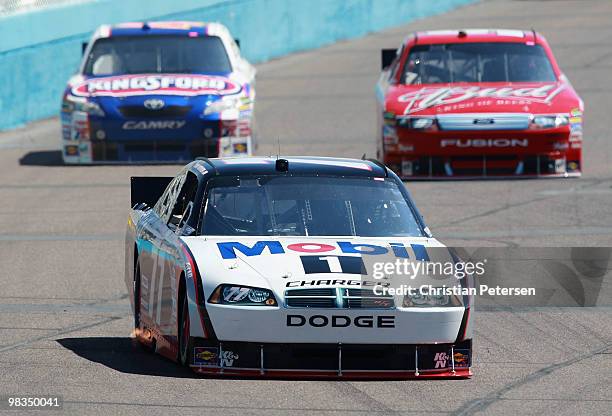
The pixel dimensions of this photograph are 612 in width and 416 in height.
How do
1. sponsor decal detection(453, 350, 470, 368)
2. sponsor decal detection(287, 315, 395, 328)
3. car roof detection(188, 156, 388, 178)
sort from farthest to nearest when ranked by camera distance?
car roof detection(188, 156, 388, 178), sponsor decal detection(453, 350, 470, 368), sponsor decal detection(287, 315, 395, 328)

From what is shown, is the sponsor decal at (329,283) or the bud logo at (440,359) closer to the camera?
the sponsor decal at (329,283)

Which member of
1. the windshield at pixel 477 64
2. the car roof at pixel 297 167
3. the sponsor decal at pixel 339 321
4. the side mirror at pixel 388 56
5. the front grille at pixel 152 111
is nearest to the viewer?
the sponsor decal at pixel 339 321

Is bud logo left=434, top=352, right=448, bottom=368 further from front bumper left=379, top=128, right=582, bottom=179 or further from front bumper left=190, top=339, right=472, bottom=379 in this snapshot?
front bumper left=379, top=128, right=582, bottom=179

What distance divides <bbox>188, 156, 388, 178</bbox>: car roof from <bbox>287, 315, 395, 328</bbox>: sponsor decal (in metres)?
1.57

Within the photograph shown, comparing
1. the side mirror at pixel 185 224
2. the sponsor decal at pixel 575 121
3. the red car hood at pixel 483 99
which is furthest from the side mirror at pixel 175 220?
the sponsor decal at pixel 575 121

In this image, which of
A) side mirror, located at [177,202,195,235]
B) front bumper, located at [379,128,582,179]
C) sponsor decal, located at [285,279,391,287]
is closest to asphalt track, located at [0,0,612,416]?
front bumper, located at [379,128,582,179]

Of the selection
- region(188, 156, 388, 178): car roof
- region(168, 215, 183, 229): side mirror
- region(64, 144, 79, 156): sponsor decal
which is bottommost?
region(64, 144, 79, 156): sponsor decal

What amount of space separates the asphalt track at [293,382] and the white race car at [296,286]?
0.45ft

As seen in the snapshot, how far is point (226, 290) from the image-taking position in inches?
311

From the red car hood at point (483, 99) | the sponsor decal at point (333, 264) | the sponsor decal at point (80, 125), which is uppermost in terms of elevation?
the sponsor decal at point (333, 264)

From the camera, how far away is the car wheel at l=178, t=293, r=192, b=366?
7992 mm

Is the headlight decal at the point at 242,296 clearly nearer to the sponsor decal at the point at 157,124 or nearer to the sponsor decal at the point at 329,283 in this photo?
the sponsor decal at the point at 329,283

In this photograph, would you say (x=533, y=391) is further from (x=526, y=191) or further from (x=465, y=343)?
(x=526, y=191)

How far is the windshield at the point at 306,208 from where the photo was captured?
883 centimetres
